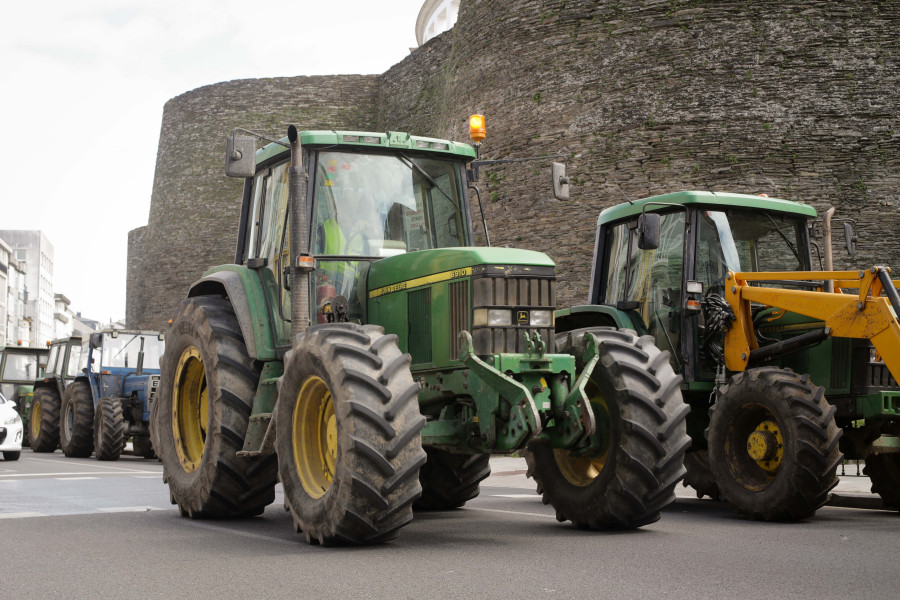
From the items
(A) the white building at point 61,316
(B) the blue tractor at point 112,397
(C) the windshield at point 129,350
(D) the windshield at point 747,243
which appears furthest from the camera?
(A) the white building at point 61,316

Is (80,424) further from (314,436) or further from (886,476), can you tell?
(886,476)

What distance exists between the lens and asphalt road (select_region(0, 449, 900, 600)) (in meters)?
4.98

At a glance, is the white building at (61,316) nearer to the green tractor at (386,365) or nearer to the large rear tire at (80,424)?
the large rear tire at (80,424)

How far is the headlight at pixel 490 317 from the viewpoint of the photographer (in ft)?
21.5

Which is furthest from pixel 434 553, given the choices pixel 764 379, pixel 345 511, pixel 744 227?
pixel 744 227

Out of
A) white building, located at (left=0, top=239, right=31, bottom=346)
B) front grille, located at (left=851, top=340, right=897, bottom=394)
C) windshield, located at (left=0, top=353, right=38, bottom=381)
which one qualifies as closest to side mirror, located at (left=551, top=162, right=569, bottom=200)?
front grille, located at (left=851, top=340, right=897, bottom=394)

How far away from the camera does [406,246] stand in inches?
299

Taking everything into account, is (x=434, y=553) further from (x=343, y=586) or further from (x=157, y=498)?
(x=157, y=498)

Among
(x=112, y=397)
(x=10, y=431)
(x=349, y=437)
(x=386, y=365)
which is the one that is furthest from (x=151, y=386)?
(x=349, y=437)

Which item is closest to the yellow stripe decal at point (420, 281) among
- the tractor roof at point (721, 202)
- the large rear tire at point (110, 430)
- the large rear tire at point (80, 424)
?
the tractor roof at point (721, 202)

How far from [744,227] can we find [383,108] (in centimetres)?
2972

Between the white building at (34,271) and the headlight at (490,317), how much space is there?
118 m

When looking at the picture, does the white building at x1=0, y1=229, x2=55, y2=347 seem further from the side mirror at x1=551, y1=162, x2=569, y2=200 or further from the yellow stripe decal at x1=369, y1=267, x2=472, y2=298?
the yellow stripe decal at x1=369, y1=267, x2=472, y2=298

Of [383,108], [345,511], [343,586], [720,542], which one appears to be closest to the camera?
[343,586]
